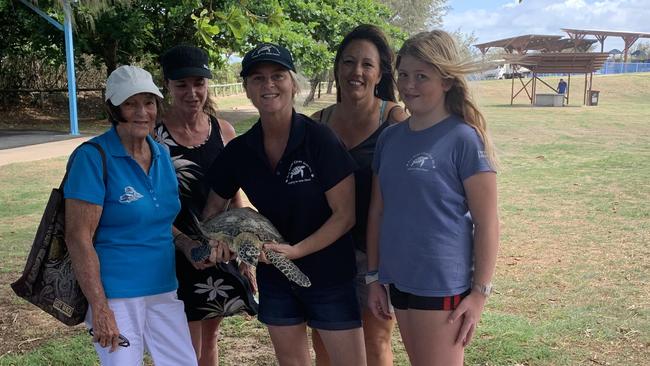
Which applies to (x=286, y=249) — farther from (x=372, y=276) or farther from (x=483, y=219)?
(x=483, y=219)

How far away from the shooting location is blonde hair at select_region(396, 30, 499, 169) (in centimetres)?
239

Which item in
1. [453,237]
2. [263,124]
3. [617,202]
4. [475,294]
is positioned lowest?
[617,202]

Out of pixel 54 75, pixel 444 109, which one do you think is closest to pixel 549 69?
pixel 54 75

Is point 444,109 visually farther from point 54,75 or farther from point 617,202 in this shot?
point 54,75

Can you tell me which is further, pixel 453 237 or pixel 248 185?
pixel 248 185

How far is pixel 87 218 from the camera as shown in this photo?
2400 mm

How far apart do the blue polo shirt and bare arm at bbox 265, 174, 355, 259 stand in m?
0.60

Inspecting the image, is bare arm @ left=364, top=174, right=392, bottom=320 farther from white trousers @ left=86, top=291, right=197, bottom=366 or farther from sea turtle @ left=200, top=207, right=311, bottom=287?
white trousers @ left=86, top=291, right=197, bottom=366

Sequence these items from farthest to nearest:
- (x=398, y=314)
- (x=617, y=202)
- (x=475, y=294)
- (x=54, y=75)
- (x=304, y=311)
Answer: (x=54, y=75) < (x=617, y=202) < (x=304, y=311) < (x=398, y=314) < (x=475, y=294)

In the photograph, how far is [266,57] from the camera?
2.53 metres

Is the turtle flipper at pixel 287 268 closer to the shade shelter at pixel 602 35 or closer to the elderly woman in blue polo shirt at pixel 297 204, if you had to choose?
the elderly woman in blue polo shirt at pixel 297 204

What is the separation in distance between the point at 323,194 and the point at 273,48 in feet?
2.25

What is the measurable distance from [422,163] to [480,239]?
1.26ft

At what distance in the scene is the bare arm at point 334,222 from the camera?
255 centimetres
